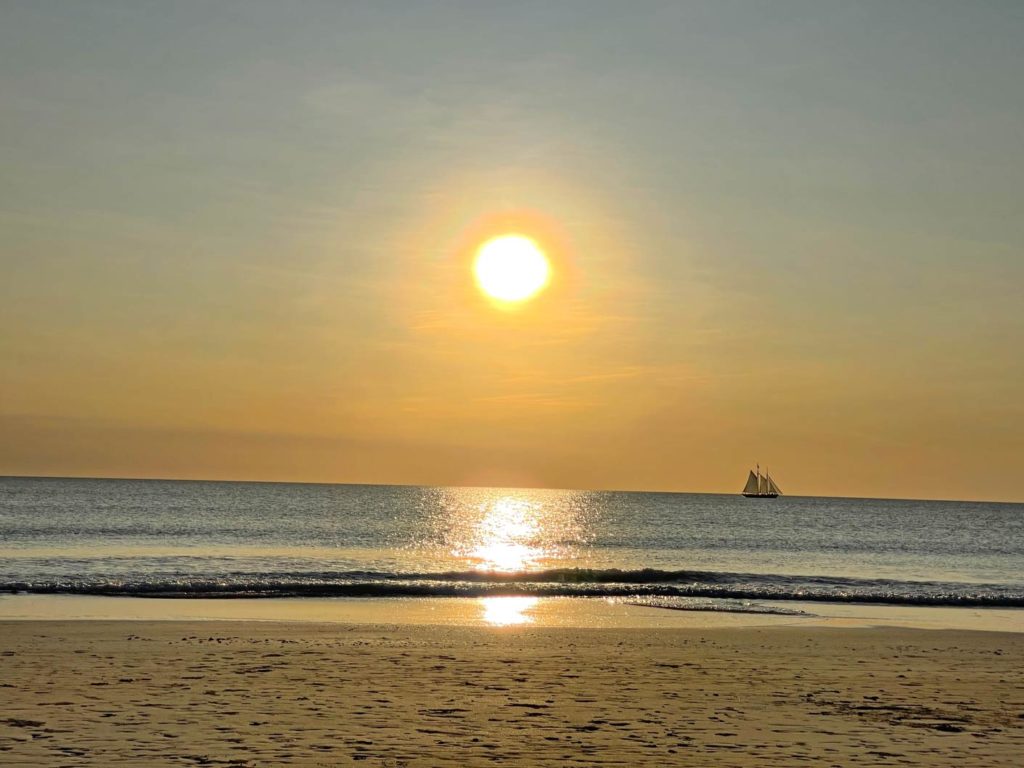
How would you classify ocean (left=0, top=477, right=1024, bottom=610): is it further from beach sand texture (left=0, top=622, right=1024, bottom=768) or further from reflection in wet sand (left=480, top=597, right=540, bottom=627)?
beach sand texture (left=0, top=622, right=1024, bottom=768)

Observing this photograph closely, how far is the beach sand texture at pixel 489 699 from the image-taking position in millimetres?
11562

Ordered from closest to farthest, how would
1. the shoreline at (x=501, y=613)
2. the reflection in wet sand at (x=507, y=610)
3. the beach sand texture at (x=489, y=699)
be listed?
1. the beach sand texture at (x=489, y=699)
2. the shoreline at (x=501, y=613)
3. the reflection in wet sand at (x=507, y=610)

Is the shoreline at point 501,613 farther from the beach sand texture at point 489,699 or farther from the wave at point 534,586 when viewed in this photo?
the beach sand texture at point 489,699

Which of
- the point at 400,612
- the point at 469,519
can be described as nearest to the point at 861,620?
the point at 400,612

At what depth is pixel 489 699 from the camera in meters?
14.9

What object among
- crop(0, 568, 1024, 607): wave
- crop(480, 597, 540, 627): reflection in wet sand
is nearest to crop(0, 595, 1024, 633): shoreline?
crop(480, 597, 540, 627): reflection in wet sand

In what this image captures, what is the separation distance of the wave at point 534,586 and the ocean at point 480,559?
0.10m

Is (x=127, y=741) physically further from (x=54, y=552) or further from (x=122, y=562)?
(x=54, y=552)

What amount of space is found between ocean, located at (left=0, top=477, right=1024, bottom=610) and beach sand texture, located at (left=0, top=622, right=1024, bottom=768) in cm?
1408

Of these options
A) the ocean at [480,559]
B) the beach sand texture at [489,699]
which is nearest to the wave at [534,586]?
the ocean at [480,559]

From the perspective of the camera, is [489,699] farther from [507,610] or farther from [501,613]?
[507,610]

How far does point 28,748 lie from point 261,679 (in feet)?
17.2

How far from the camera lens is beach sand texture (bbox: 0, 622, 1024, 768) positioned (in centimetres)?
1156

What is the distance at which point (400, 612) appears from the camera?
29500 mm
